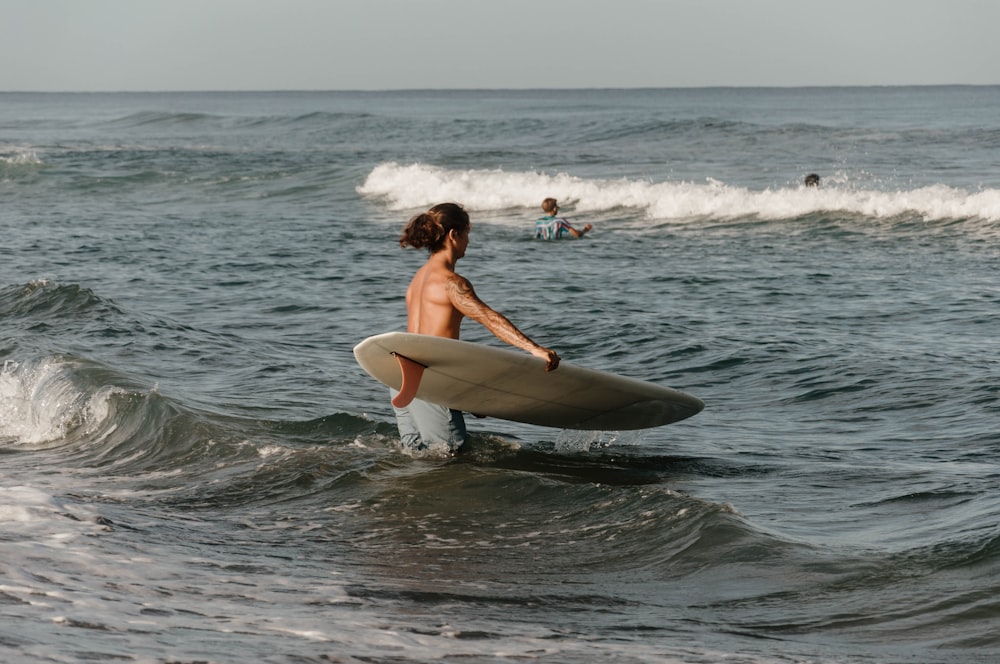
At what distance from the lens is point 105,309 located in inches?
527

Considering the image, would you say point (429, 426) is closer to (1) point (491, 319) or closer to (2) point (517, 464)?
(2) point (517, 464)

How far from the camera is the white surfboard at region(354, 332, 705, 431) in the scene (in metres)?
6.89

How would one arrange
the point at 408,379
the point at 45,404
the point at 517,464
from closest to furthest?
the point at 408,379, the point at 517,464, the point at 45,404

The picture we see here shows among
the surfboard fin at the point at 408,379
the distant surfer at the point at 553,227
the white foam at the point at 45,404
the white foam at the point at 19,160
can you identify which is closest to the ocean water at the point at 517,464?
the white foam at the point at 45,404

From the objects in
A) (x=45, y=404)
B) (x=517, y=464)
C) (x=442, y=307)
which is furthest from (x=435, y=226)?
(x=45, y=404)

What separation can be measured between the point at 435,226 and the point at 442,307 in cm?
52

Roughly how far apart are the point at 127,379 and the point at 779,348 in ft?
19.2

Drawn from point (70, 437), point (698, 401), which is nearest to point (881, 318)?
point (698, 401)

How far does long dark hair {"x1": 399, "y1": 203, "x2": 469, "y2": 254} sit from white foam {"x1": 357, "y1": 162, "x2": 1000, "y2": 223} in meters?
17.4

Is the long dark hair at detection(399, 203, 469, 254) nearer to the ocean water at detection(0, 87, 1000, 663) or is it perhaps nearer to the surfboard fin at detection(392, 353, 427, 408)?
the surfboard fin at detection(392, 353, 427, 408)

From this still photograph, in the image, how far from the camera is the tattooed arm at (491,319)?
6.56m

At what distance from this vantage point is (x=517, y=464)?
25.6 ft

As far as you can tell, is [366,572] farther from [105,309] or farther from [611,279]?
[611,279]

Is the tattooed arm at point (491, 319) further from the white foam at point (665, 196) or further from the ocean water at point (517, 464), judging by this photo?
the white foam at point (665, 196)
